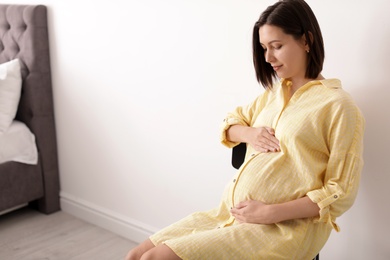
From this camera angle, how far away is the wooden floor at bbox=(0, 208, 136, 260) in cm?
270

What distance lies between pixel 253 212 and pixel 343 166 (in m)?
0.29

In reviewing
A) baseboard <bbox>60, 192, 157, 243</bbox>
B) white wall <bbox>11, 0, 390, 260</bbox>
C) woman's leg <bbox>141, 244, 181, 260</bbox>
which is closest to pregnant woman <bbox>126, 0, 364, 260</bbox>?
woman's leg <bbox>141, 244, 181, 260</bbox>

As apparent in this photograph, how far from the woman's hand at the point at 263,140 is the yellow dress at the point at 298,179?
20 millimetres

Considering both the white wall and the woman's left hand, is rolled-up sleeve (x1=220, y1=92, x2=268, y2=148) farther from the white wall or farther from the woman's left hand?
the woman's left hand

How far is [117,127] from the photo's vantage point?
283cm

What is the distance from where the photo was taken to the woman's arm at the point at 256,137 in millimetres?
1694

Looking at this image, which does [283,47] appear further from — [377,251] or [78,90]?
[78,90]

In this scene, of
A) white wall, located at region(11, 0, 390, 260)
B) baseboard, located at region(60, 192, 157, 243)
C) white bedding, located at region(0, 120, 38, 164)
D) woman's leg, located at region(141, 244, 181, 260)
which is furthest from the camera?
white bedding, located at region(0, 120, 38, 164)

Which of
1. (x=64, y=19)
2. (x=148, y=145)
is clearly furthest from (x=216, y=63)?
(x=64, y=19)

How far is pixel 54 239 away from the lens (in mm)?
2881

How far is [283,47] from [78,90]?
163 centimetres

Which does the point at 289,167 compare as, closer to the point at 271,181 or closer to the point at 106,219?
the point at 271,181

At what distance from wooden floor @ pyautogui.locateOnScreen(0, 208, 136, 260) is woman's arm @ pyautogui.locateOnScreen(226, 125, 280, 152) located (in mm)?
1124

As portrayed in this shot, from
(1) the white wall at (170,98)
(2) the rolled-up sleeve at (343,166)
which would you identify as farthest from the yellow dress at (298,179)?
(1) the white wall at (170,98)
